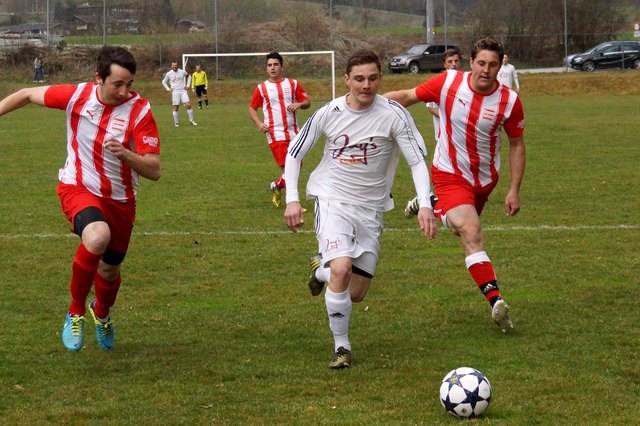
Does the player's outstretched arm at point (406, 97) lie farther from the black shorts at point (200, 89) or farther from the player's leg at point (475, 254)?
the black shorts at point (200, 89)

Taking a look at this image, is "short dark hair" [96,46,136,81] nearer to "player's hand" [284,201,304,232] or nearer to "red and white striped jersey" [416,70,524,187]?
"player's hand" [284,201,304,232]

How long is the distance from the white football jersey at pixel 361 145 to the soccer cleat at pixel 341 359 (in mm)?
922

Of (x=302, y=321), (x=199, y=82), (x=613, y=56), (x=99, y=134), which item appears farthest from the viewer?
(x=613, y=56)

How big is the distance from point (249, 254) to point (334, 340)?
372 centimetres

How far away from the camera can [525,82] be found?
4419cm

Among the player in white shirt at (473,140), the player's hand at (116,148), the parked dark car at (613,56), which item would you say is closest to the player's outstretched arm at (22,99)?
the player's hand at (116,148)

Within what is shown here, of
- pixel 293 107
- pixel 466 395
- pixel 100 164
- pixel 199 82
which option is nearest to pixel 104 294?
pixel 100 164

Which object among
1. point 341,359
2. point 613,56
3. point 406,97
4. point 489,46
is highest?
point 613,56

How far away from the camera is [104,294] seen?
669 centimetres

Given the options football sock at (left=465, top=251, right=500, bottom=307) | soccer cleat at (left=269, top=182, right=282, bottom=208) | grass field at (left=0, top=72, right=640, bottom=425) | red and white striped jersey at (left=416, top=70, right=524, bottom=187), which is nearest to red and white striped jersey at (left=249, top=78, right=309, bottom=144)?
soccer cleat at (left=269, top=182, right=282, bottom=208)

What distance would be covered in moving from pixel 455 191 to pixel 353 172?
1.25 meters

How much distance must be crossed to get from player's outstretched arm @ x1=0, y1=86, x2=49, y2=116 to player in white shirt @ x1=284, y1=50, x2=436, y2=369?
5.27 feet

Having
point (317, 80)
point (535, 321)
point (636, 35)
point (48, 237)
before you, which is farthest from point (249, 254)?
point (636, 35)

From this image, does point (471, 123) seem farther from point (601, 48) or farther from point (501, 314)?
point (601, 48)
